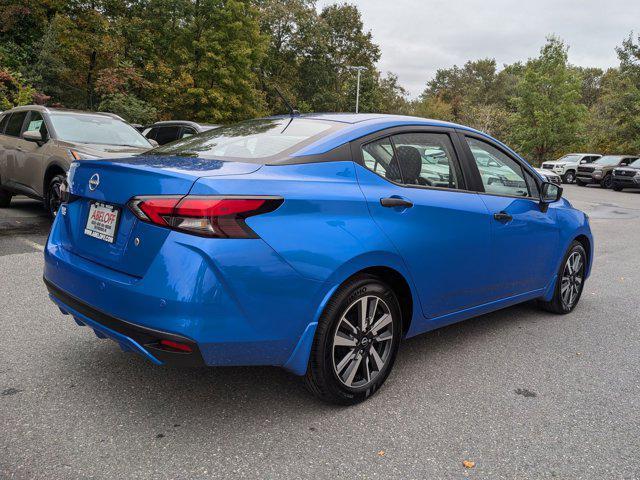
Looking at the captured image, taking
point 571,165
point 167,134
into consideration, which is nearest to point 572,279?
point 167,134

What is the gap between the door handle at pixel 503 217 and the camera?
12.1 feet

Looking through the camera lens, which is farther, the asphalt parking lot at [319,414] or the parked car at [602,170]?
the parked car at [602,170]

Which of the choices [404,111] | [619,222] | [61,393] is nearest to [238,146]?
[61,393]

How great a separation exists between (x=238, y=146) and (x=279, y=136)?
25cm

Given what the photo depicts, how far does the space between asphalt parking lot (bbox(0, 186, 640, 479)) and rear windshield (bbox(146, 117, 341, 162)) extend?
4.35ft

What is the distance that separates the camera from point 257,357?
252 centimetres

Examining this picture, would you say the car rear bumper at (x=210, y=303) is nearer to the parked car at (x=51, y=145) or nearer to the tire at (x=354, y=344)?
the tire at (x=354, y=344)

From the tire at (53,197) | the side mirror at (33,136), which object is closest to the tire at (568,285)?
the tire at (53,197)

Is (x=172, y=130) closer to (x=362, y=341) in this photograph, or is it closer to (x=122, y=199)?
(x=122, y=199)

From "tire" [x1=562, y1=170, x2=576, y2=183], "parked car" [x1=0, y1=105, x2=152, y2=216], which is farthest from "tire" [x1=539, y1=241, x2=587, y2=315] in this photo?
"tire" [x1=562, y1=170, x2=576, y2=183]

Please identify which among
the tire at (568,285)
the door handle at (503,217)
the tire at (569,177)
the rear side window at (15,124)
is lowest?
the tire at (568,285)

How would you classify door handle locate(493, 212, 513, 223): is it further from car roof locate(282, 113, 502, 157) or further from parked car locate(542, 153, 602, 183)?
parked car locate(542, 153, 602, 183)

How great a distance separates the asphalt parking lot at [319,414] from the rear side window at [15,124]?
5.41 meters

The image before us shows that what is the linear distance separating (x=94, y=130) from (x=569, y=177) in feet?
90.0
